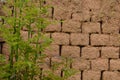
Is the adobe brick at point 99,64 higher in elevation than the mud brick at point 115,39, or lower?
lower

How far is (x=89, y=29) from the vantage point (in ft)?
18.1

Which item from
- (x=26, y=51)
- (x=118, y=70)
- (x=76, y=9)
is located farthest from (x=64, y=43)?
(x=26, y=51)

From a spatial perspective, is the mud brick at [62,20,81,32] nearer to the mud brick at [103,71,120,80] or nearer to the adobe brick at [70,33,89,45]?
the adobe brick at [70,33,89,45]

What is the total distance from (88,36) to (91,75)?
0.59 metres

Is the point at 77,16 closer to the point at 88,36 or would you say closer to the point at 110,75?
the point at 88,36

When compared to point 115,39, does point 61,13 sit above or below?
above

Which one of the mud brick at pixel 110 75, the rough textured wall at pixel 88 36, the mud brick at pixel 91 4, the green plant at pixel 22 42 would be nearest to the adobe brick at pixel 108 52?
the rough textured wall at pixel 88 36

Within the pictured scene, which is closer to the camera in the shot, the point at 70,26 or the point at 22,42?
the point at 22,42

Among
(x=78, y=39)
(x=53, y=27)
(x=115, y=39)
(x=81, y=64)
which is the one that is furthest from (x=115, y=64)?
(x=53, y=27)

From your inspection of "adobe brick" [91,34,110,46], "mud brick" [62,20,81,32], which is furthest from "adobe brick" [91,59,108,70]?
"mud brick" [62,20,81,32]

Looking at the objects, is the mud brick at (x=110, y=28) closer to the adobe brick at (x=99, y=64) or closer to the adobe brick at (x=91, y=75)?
the adobe brick at (x=99, y=64)

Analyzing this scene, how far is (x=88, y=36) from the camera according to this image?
550 centimetres

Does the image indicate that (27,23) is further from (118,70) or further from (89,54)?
(118,70)

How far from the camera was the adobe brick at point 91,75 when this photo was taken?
5477 mm
